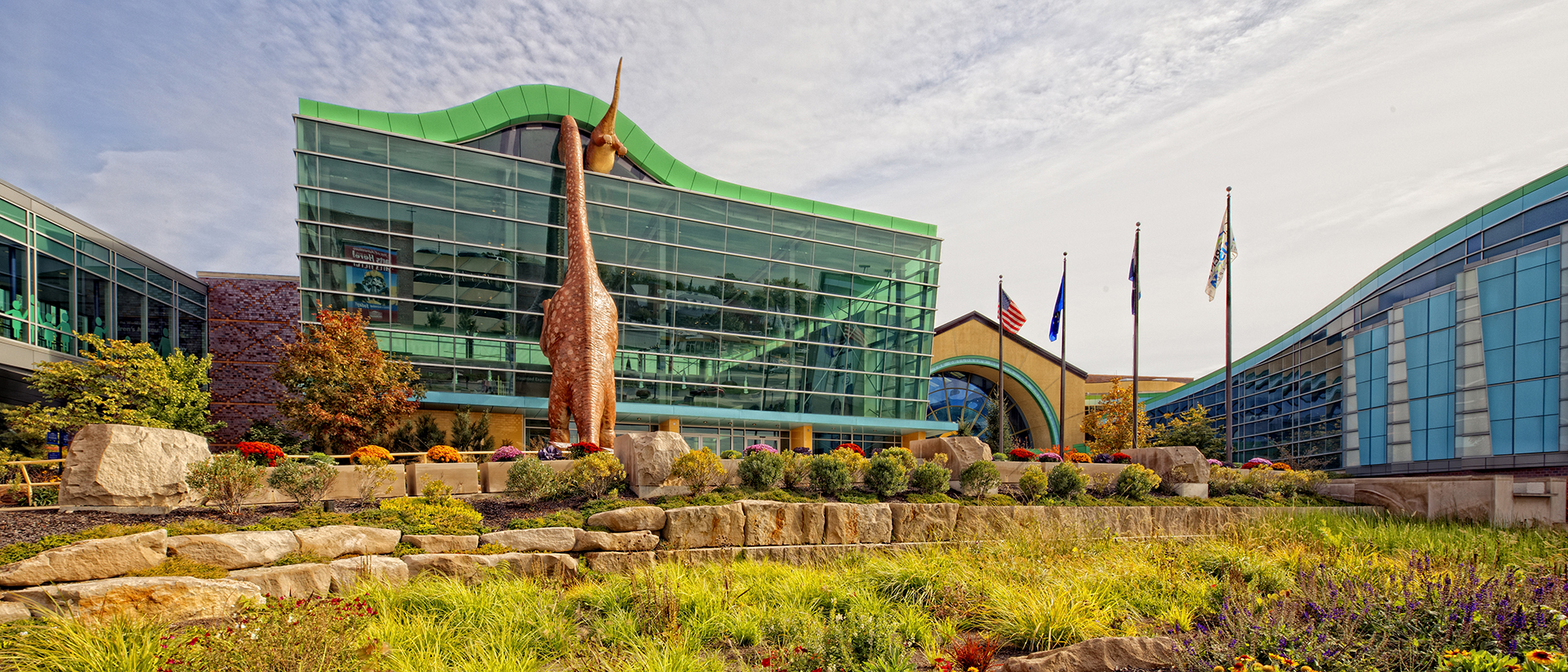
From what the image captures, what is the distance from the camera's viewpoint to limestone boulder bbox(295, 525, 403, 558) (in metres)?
9.04

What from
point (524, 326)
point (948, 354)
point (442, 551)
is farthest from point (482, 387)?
point (948, 354)

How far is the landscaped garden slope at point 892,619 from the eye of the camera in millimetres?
4953

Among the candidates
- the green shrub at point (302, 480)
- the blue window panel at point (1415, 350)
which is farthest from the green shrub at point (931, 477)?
the blue window panel at point (1415, 350)

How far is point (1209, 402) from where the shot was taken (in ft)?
172

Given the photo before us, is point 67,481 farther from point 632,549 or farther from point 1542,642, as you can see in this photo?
point 1542,642

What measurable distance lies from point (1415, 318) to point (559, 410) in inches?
1348

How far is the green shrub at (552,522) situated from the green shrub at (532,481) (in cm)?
102

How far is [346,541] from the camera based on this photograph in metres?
9.27

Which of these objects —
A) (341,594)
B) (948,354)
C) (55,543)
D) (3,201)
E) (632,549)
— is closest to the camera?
(55,543)

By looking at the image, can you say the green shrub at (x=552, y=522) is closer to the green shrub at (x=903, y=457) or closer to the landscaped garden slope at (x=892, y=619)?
the landscaped garden slope at (x=892, y=619)

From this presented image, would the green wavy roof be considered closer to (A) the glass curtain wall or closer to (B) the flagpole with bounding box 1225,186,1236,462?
(A) the glass curtain wall

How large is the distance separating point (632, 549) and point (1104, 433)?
36.4 meters

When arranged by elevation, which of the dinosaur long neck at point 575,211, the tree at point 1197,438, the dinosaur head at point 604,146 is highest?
the dinosaur head at point 604,146

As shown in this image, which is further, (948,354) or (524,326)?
(948,354)
